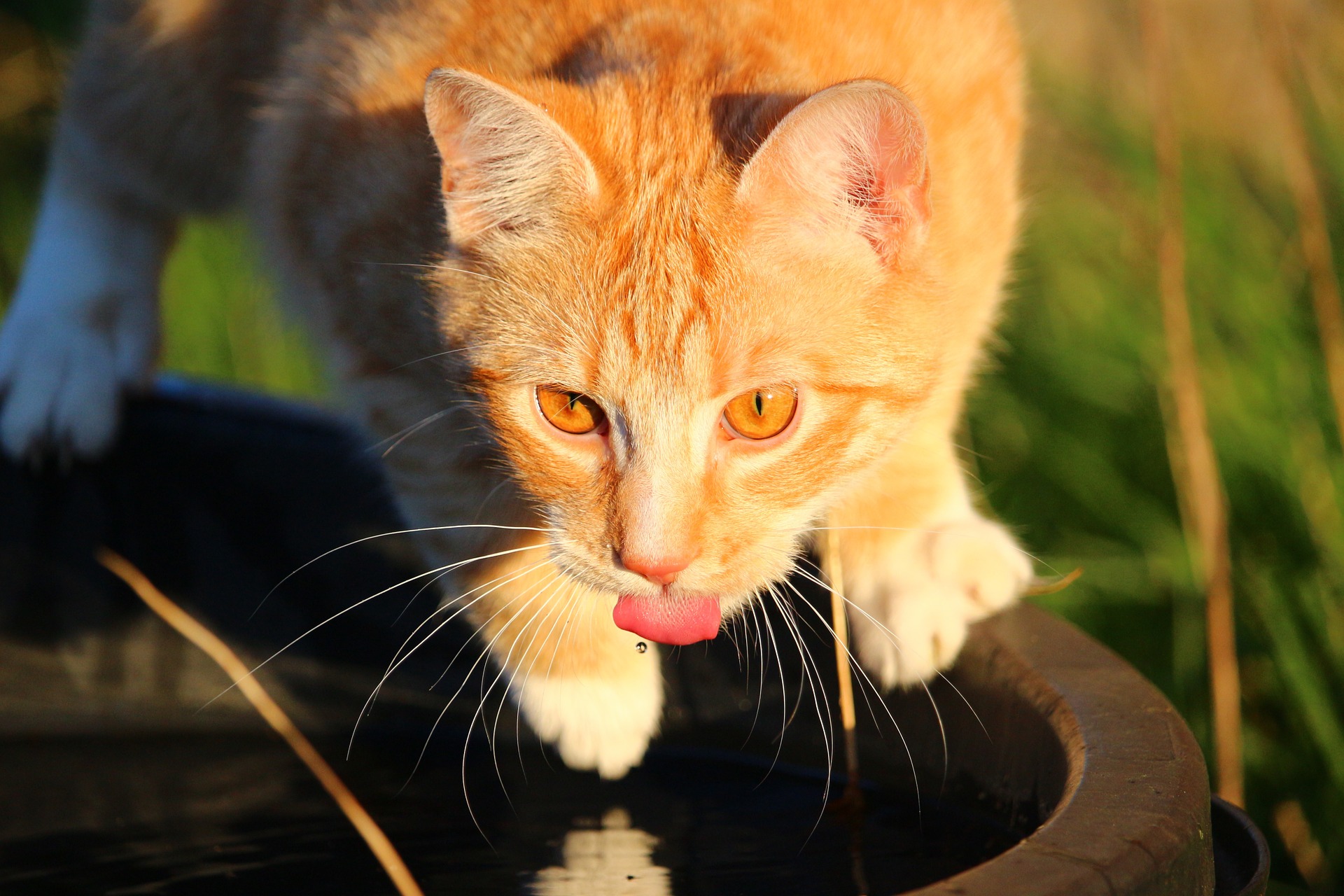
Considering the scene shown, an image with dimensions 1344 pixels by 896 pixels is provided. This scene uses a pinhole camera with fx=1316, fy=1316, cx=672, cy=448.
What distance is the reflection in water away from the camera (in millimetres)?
1187

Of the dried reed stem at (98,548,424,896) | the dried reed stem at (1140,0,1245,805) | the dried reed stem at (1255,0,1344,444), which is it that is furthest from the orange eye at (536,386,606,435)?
the dried reed stem at (1255,0,1344,444)

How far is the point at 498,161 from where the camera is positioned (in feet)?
4.05

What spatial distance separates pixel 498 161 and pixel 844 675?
1.96 feet

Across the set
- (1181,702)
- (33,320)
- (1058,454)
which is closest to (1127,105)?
(1058,454)

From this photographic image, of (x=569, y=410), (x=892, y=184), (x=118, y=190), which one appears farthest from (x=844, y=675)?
(x=118, y=190)

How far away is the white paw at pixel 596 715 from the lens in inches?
54.7

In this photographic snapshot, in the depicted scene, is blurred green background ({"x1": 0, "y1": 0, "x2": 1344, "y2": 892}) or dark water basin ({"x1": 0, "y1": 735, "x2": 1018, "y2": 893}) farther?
blurred green background ({"x1": 0, "y1": 0, "x2": 1344, "y2": 892})

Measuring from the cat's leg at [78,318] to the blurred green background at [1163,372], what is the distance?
0.17 m

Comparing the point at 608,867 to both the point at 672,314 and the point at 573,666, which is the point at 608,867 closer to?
the point at 573,666

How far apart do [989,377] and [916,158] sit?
1.70m

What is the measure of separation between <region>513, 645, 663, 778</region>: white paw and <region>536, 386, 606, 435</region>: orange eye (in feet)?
1.00

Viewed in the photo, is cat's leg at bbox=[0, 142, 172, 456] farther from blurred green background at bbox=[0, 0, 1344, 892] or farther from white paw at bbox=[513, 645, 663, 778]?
white paw at bbox=[513, 645, 663, 778]

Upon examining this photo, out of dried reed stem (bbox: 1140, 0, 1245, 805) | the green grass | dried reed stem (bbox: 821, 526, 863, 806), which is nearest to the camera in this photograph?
dried reed stem (bbox: 821, 526, 863, 806)

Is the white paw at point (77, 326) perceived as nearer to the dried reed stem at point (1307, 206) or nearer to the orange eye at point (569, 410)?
the orange eye at point (569, 410)
